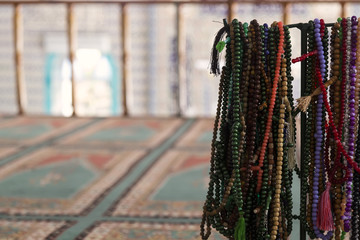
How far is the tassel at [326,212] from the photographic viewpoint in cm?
136

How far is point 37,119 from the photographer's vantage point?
432 centimetres

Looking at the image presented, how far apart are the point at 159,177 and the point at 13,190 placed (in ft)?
2.06

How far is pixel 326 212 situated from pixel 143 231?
0.79m

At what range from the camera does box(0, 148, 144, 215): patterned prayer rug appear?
2330mm

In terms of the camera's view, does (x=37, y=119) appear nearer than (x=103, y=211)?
No

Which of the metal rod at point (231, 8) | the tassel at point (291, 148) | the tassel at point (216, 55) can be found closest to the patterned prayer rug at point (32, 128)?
the metal rod at point (231, 8)

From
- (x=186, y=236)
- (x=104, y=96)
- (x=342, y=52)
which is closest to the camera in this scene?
(x=342, y=52)

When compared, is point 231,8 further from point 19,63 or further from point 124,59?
point 19,63

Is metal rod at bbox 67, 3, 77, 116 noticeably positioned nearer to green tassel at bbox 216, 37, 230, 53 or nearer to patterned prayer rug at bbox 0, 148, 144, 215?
patterned prayer rug at bbox 0, 148, 144, 215

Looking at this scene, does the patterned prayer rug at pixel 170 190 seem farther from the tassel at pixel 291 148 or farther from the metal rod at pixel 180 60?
the metal rod at pixel 180 60

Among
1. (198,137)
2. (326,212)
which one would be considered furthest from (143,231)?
(198,137)

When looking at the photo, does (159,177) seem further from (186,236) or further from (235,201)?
(235,201)

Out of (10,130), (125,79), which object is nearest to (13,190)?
(10,130)

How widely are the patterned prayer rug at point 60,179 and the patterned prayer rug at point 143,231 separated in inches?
9.2
